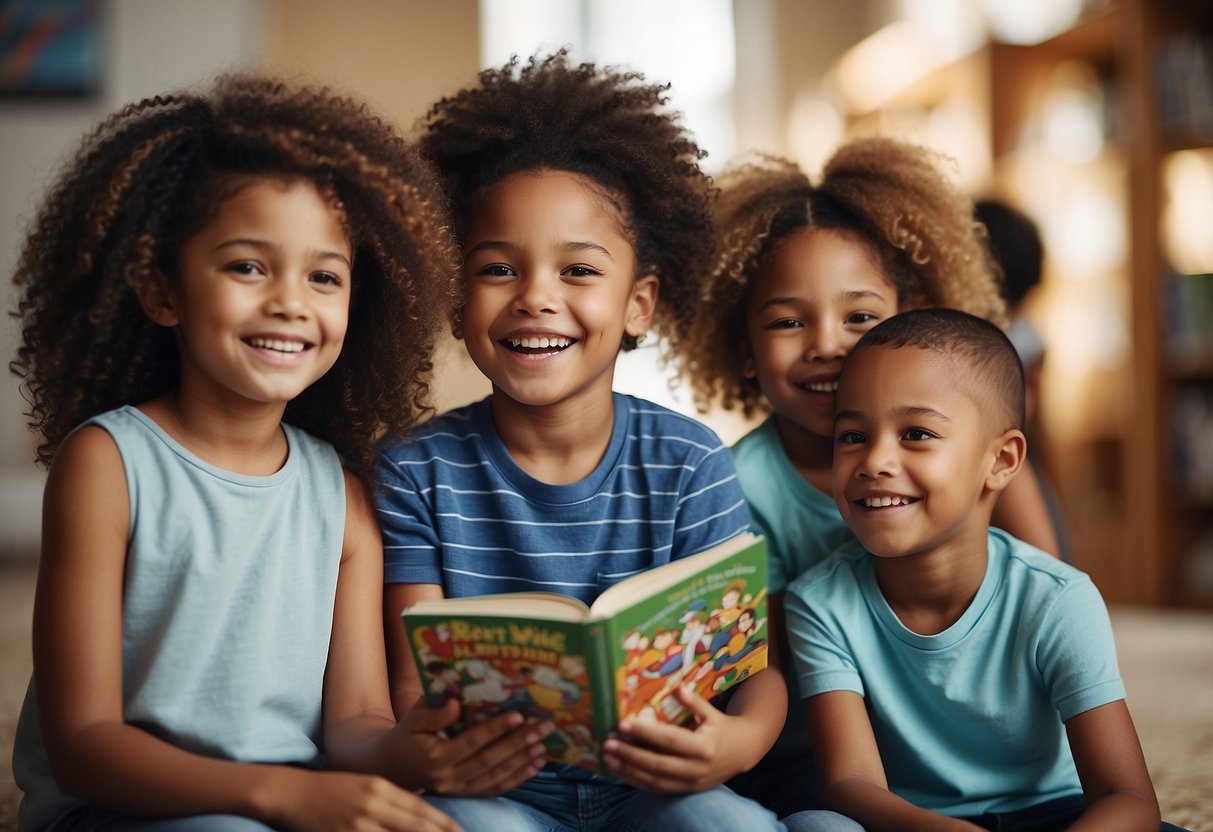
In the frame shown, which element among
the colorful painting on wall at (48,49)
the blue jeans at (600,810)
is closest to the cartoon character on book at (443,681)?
the blue jeans at (600,810)

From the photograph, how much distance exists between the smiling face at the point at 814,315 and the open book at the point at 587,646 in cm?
43

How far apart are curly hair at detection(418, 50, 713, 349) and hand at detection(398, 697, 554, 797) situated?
57 centimetres

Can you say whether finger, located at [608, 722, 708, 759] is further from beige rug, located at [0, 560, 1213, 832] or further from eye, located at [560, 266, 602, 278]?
beige rug, located at [0, 560, 1213, 832]

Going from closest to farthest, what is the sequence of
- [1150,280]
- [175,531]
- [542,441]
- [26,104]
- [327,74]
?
[175,531] < [542,441] < [1150,280] < [26,104] < [327,74]

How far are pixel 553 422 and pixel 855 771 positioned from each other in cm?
51

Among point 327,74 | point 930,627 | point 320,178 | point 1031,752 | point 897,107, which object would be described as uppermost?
point 327,74

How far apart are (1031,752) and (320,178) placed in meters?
0.96

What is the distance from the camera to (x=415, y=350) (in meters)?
1.30

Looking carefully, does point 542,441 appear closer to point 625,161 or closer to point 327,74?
point 625,161

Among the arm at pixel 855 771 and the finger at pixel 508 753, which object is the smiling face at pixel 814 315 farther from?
the finger at pixel 508 753

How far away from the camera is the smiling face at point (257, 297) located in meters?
1.08

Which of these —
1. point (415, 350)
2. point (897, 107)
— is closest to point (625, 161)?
point (415, 350)

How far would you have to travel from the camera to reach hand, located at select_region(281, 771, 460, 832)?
975 millimetres

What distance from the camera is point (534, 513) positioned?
129 cm
